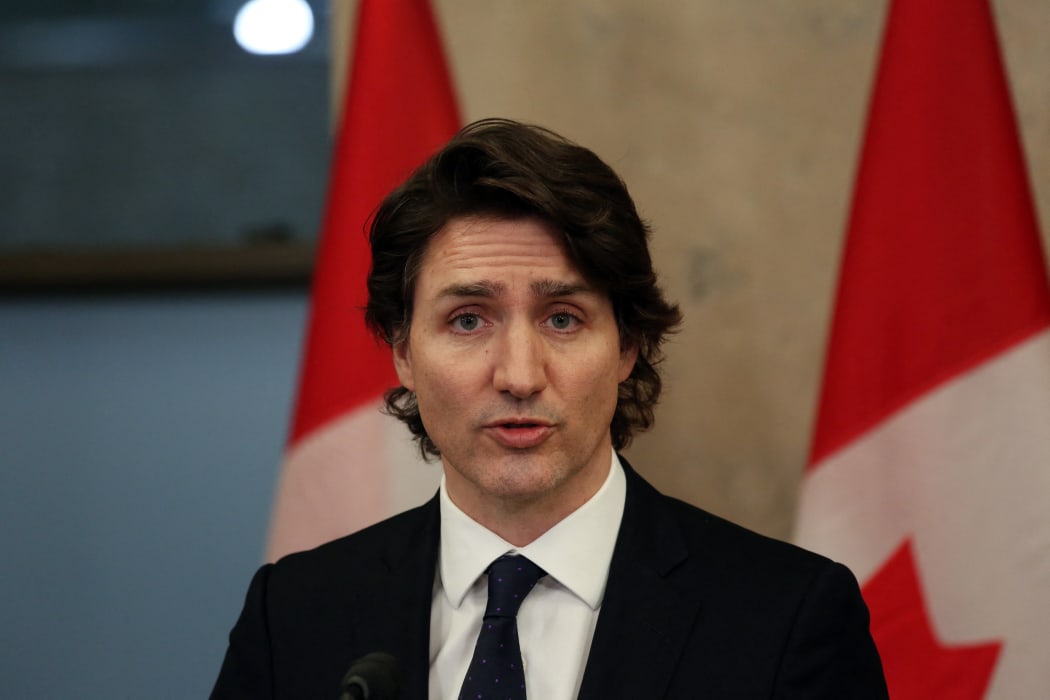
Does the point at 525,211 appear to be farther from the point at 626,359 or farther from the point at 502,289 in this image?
the point at 626,359

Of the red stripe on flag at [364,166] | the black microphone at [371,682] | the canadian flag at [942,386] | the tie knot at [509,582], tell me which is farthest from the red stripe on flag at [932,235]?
the black microphone at [371,682]

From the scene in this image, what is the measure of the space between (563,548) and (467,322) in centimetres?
35

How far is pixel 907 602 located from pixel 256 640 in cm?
110

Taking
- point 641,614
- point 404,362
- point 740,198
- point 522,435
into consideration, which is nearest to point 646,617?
point 641,614

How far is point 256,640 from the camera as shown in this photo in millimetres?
1898

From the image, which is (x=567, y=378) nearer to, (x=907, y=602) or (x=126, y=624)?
(x=907, y=602)

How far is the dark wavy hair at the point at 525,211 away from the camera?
1783mm

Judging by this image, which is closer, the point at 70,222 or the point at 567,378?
the point at 567,378

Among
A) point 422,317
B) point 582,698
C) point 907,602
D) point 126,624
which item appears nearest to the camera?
point 582,698

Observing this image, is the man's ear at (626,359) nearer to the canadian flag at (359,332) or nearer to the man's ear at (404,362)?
the man's ear at (404,362)

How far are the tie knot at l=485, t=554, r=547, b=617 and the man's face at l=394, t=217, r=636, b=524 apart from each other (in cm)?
8

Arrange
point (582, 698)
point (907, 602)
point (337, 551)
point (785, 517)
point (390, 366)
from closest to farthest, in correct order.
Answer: point (582, 698) < point (337, 551) < point (907, 602) < point (390, 366) < point (785, 517)

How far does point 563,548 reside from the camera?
1.78 meters

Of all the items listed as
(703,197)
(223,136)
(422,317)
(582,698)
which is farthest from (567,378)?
(223,136)
